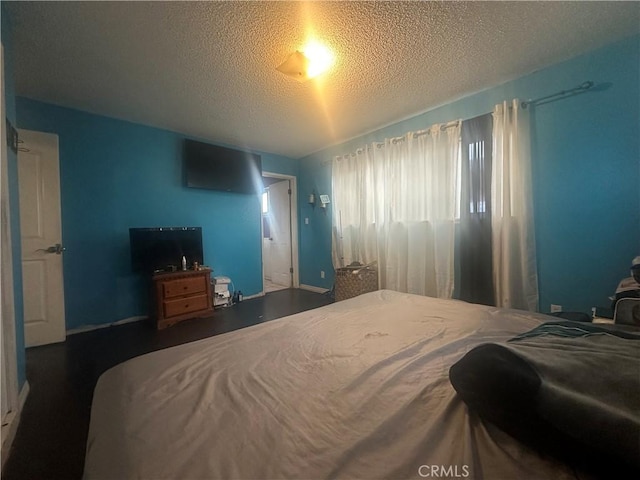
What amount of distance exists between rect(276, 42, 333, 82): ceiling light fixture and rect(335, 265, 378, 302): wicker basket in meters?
2.24

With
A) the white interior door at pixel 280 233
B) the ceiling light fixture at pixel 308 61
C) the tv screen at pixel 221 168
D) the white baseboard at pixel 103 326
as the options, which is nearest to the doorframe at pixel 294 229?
the white interior door at pixel 280 233

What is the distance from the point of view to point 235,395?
77 centimetres

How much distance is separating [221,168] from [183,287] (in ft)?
5.89

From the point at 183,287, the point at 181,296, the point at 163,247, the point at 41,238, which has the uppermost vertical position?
the point at 41,238

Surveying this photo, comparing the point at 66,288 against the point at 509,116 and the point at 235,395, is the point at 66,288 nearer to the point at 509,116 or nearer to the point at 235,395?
the point at 235,395

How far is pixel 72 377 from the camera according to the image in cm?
186

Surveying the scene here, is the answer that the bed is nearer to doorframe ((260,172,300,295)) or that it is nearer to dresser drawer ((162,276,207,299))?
dresser drawer ((162,276,207,299))

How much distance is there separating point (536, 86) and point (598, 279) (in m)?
1.73

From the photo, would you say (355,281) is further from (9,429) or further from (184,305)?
(9,429)

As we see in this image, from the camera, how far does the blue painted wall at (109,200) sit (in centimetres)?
269

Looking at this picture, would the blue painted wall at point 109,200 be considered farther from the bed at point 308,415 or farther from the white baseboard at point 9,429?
the bed at point 308,415

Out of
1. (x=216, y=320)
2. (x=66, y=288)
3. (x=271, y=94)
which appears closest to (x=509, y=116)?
(x=271, y=94)

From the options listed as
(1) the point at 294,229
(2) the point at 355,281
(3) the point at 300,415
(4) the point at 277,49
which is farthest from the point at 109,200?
(3) the point at 300,415

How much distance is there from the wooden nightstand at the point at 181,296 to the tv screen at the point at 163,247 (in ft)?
0.68
